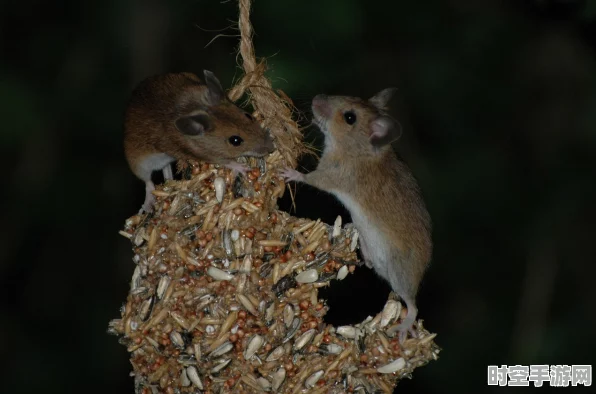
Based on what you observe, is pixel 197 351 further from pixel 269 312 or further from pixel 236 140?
pixel 236 140

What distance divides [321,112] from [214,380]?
4.33 ft

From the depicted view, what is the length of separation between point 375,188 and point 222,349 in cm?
107

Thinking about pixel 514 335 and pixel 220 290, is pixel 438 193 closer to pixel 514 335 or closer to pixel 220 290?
pixel 514 335

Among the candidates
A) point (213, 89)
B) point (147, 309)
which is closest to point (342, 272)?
point (147, 309)

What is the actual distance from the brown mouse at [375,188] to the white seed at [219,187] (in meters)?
0.53

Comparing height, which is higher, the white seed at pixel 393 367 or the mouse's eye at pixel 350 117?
the mouse's eye at pixel 350 117

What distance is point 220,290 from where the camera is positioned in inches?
103

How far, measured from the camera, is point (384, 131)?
10.1 feet

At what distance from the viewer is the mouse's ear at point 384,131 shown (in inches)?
115

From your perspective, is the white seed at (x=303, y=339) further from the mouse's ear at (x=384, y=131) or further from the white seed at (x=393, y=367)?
the mouse's ear at (x=384, y=131)

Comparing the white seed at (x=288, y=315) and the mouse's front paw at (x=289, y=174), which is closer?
the white seed at (x=288, y=315)

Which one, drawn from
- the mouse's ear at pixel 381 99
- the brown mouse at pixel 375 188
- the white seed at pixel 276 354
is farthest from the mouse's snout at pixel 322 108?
the white seed at pixel 276 354

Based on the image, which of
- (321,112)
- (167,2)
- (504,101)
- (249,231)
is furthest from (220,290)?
(504,101)

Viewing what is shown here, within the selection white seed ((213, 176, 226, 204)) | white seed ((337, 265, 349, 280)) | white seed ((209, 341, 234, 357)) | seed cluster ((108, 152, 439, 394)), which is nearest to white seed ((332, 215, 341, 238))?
seed cluster ((108, 152, 439, 394))
